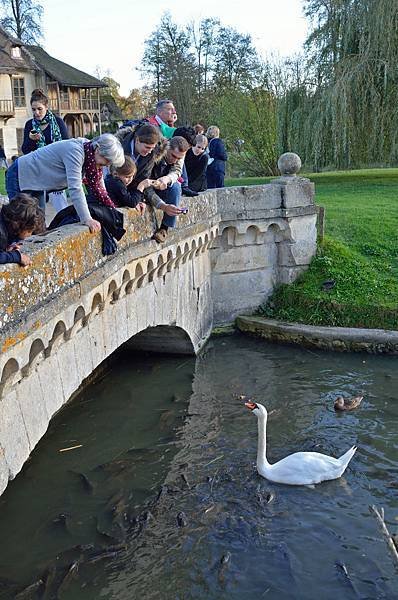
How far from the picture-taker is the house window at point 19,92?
40.6 metres

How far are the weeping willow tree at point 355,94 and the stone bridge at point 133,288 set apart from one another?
6.84 meters

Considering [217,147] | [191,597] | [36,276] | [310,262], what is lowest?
[191,597]

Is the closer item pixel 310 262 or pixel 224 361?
pixel 224 361

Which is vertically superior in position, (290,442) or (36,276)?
(36,276)

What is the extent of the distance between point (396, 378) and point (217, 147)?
572 cm

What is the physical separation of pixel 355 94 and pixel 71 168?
14032 mm

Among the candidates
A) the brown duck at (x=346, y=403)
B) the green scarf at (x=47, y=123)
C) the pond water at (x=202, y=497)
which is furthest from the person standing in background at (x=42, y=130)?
the brown duck at (x=346, y=403)

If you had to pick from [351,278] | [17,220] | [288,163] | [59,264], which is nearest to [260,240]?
[288,163]

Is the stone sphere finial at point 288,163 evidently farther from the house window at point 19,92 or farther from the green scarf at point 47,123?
the house window at point 19,92

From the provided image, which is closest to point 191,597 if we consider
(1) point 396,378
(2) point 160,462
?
(2) point 160,462

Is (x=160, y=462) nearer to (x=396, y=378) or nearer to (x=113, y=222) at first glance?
(x=113, y=222)

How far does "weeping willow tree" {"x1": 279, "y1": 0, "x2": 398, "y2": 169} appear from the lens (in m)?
18.0

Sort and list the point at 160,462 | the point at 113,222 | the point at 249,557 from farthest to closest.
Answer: the point at 160,462 → the point at 113,222 → the point at 249,557

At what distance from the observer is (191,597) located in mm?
5559
